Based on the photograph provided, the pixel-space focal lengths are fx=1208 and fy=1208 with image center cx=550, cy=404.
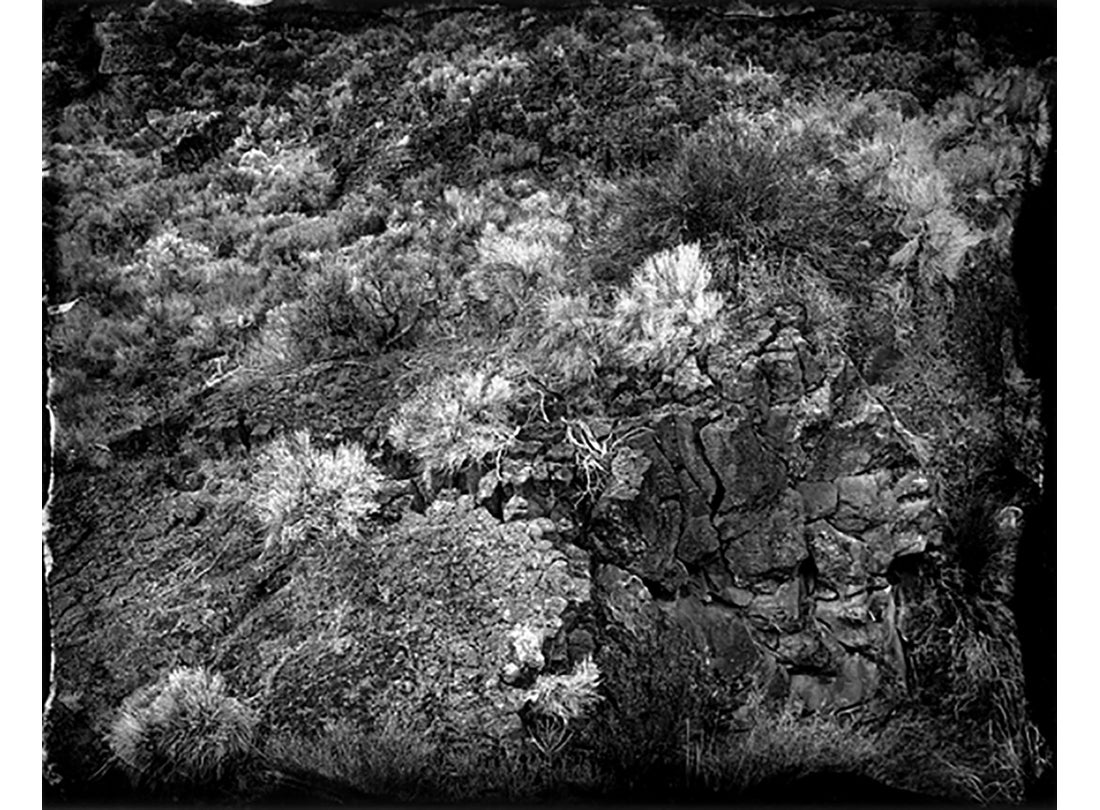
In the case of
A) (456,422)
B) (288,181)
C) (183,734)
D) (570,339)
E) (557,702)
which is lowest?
(183,734)

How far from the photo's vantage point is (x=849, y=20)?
421 cm

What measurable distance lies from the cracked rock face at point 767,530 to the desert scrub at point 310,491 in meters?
0.79

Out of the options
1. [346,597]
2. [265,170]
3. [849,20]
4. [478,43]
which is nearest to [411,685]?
[346,597]

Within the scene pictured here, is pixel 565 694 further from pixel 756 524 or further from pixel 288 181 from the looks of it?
pixel 288 181

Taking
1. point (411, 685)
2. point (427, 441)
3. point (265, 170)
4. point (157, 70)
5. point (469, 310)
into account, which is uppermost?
point (157, 70)

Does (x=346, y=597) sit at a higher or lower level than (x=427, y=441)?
lower

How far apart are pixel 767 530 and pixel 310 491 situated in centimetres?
151

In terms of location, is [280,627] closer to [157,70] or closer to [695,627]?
[695,627]

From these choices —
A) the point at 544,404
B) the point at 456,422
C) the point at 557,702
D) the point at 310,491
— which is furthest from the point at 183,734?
the point at 544,404

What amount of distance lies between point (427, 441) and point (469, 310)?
47cm

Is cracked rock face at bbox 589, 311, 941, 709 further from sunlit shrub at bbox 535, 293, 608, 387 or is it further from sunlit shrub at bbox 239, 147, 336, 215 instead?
sunlit shrub at bbox 239, 147, 336, 215

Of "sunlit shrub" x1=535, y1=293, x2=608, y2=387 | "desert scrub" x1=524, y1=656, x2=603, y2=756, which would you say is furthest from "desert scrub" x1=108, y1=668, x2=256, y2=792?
"sunlit shrub" x1=535, y1=293, x2=608, y2=387

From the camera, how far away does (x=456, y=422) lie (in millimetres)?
4000

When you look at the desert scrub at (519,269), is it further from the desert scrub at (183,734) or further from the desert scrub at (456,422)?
the desert scrub at (183,734)
